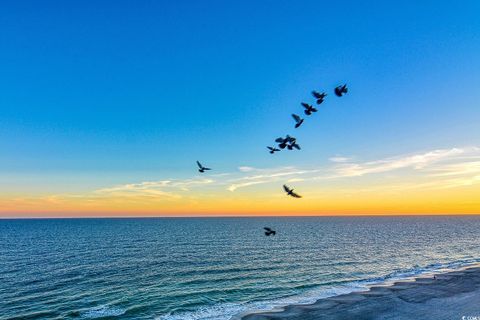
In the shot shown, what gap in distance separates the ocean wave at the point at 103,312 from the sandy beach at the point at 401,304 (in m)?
13.8

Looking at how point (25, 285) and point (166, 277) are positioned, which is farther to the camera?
point (166, 277)

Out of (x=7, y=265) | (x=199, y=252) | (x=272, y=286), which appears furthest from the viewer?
(x=199, y=252)

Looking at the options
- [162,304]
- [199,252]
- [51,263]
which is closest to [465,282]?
[162,304]

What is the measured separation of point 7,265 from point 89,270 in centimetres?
2031

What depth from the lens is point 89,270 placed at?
59.2 m

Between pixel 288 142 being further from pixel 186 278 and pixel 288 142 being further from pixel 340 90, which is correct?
pixel 186 278

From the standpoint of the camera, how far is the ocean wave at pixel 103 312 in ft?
115

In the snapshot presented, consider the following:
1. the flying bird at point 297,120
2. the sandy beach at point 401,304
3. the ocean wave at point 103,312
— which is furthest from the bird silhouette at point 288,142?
the ocean wave at point 103,312

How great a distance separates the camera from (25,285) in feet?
158

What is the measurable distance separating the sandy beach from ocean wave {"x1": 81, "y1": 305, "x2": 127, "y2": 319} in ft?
45.2

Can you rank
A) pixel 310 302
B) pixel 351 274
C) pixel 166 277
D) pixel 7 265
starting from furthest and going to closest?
pixel 7 265
pixel 351 274
pixel 166 277
pixel 310 302

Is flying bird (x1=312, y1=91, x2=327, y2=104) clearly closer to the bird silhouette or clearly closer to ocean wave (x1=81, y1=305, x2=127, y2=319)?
the bird silhouette

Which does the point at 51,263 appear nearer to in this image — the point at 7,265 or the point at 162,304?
the point at 7,265

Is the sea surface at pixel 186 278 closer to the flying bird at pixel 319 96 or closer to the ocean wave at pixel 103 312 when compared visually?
the ocean wave at pixel 103 312
